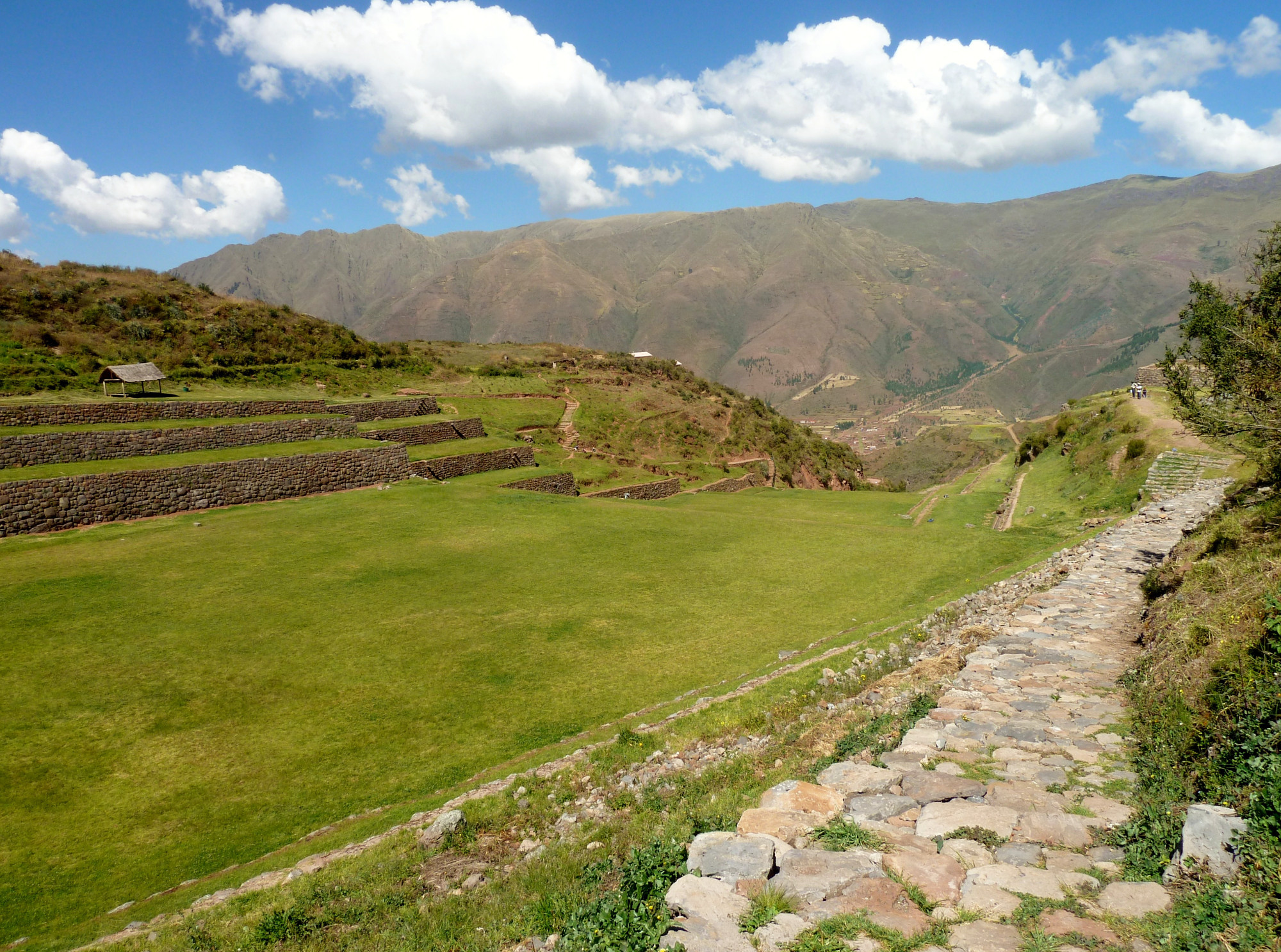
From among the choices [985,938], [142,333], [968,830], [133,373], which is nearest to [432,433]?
[133,373]

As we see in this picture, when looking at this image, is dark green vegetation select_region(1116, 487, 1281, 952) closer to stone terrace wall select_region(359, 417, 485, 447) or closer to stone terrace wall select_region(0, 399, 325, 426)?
stone terrace wall select_region(359, 417, 485, 447)

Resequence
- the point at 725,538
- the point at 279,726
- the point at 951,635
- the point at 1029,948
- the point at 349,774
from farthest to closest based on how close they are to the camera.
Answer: the point at 725,538 → the point at 951,635 → the point at 279,726 → the point at 349,774 → the point at 1029,948

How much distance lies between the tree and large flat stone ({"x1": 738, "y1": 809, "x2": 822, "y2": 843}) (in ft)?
36.4

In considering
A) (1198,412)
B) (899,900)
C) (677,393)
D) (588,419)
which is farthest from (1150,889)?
(677,393)

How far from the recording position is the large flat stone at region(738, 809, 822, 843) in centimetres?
578

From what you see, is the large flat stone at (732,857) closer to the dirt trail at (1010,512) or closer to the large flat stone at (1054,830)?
the large flat stone at (1054,830)

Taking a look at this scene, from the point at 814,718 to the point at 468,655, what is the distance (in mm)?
6576

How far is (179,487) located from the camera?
21.0 metres

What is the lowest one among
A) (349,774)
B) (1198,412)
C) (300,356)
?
(349,774)

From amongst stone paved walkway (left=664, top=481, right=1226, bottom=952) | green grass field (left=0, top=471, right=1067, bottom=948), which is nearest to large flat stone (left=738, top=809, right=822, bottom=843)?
stone paved walkway (left=664, top=481, right=1226, bottom=952)

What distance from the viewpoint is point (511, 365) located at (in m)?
61.1

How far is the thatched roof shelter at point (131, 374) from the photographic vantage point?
2808 centimetres

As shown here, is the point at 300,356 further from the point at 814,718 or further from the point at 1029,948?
the point at 1029,948

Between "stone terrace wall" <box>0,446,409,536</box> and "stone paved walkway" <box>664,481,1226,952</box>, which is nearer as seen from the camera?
"stone paved walkway" <box>664,481,1226,952</box>
